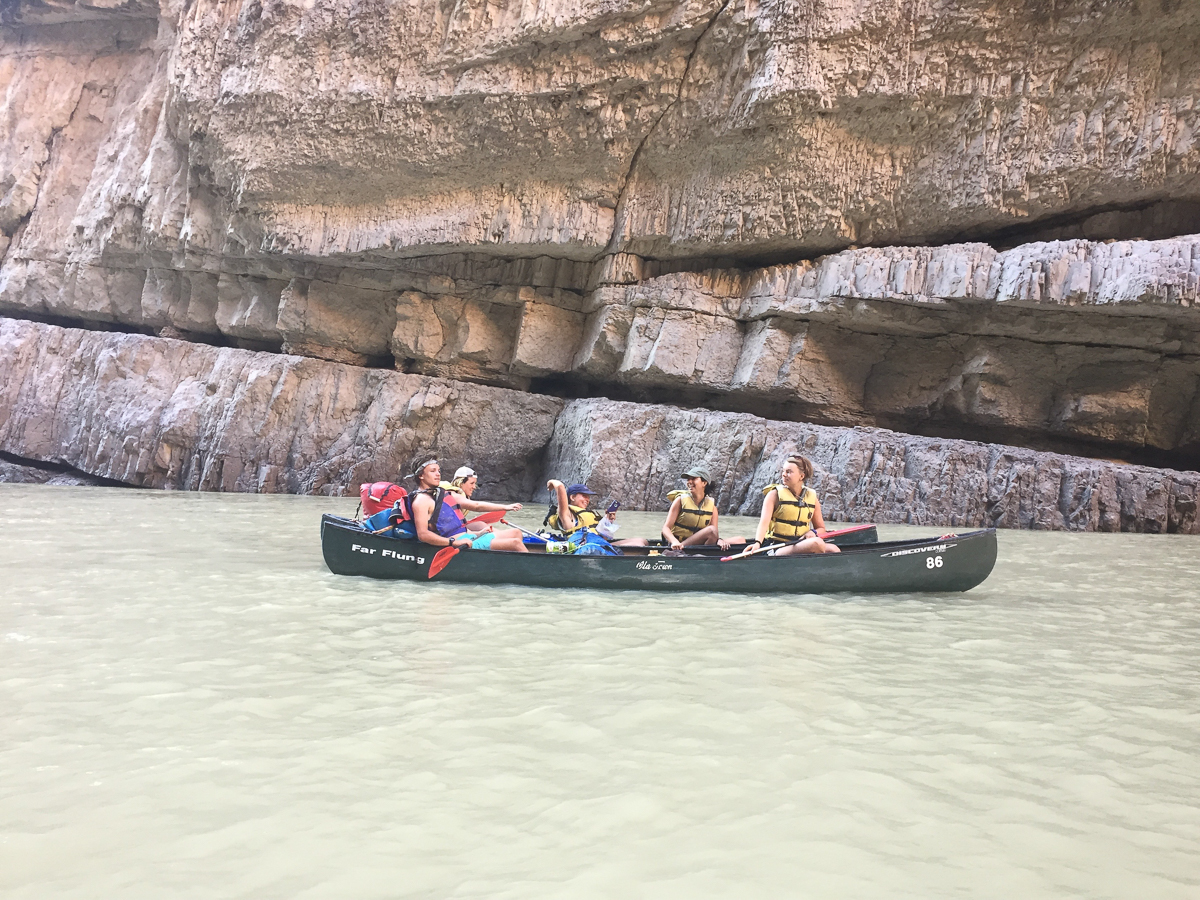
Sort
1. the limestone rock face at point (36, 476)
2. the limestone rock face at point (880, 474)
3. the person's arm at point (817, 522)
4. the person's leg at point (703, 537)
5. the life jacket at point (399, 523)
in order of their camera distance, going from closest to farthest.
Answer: the life jacket at point (399, 523) < the person's arm at point (817, 522) < the person's leg at point (703, 537) < the limestone rock face at point (880, 474) < the limestone rock face at point (36, 476)

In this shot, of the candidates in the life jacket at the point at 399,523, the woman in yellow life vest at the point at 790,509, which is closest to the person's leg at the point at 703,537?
the woman in yellow life vest at the point at 790,509

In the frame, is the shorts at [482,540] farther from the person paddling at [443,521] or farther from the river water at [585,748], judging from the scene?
the river water at [585,748]

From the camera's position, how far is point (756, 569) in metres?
6.41

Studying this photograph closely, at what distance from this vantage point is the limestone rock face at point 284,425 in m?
16.7

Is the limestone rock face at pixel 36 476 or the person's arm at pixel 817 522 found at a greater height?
the person's arm at pixel 817 522

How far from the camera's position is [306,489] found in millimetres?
16562

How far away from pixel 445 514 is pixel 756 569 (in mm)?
2567

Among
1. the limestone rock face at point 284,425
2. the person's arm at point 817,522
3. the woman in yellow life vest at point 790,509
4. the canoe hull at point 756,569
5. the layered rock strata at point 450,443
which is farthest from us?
the limestone rock face at point 284,425

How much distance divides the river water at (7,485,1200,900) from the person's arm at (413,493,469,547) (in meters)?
0.83

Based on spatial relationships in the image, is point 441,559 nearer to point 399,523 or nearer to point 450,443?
point 399,523

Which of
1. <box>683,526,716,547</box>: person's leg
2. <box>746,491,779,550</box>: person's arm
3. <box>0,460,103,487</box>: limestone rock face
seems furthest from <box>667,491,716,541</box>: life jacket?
<box>0,460,103,487</box>: limestone rock face

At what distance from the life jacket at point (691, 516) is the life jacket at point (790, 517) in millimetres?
652

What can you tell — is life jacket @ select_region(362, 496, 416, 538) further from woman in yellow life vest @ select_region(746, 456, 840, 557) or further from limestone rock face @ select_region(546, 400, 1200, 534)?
limestone rock face @ select_region(546, 400, 1200, 534)

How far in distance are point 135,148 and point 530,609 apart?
19.0 m
